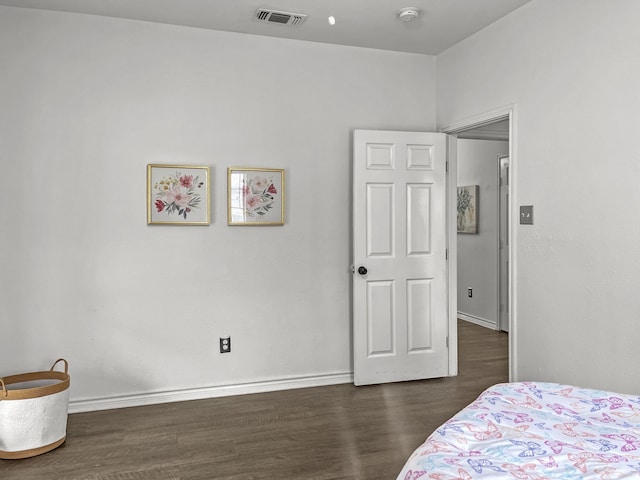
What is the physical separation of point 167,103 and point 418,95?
2.03 metres


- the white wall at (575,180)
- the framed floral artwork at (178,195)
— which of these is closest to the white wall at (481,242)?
the white wall at (575,180)

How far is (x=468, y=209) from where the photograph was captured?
6.49 metres

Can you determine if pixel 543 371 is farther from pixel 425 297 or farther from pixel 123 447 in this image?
pixel 123 447

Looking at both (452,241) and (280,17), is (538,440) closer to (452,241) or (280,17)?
(452,241)

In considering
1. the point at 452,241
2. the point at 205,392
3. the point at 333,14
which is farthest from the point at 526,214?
the point at 205,392

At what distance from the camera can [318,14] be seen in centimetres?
335

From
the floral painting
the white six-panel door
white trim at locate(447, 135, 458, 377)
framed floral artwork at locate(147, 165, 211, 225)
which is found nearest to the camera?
framed floral artwork at locate(147, 165, 211, 225)

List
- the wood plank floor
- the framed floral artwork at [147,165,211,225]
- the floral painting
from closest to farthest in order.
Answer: the wood plank floor → the framed floral artwork at [147,165,211,225] → the floral painting

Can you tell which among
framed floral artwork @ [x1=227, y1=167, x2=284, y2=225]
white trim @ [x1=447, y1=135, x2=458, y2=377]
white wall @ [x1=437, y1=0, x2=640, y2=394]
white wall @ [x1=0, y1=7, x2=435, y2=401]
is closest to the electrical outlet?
white wall @ [x1=0, y1=7, x2=435, y2=401]

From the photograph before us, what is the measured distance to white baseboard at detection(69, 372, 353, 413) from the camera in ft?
11.2

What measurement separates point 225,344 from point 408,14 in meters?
2.65

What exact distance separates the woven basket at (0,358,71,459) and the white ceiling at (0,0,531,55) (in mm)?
2394

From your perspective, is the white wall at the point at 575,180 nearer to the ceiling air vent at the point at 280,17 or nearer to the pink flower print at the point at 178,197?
the ceiling air vent at the point at 280,17

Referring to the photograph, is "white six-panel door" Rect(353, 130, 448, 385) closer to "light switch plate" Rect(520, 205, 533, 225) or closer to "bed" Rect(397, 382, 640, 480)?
"light switch plate" Rect(520, 205, 533, 225)
